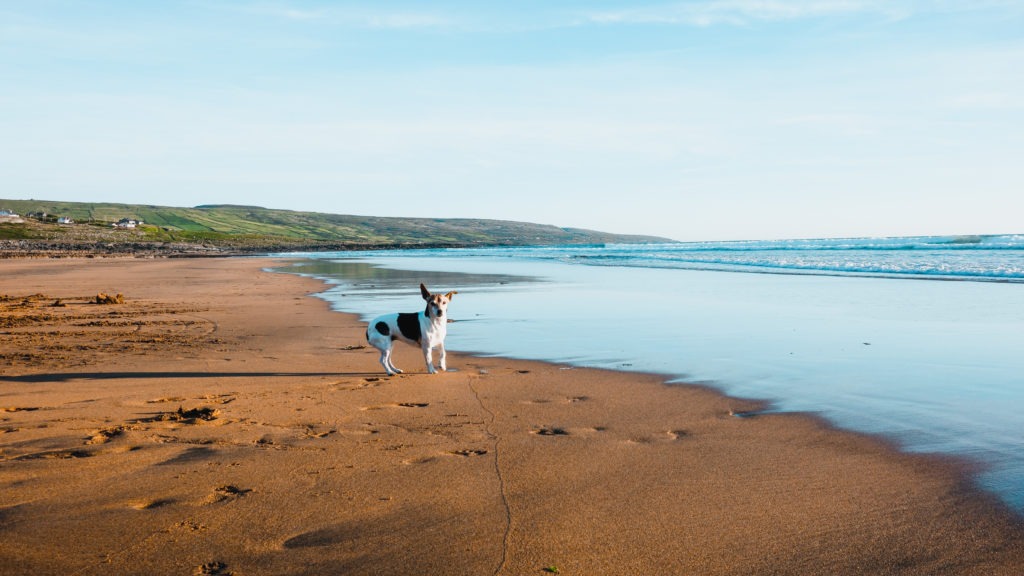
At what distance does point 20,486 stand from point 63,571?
4.66 ft

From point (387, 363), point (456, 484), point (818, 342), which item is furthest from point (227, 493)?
point (818, 342)

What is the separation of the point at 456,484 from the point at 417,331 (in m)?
4.56

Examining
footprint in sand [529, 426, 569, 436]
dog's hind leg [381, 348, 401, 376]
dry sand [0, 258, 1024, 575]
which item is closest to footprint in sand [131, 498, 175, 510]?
dry sand [0, 258, 1024, 575]

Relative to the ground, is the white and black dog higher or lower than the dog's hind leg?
higher

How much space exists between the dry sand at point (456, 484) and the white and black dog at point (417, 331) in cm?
77

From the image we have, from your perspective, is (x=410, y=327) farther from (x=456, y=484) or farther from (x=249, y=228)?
(x=249, y=228)

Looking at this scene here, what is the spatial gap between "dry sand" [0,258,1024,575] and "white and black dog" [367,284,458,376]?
77 centimetres

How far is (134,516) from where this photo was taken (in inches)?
158

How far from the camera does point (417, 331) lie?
9.02 m

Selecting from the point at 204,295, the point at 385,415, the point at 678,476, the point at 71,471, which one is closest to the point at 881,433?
the point at 678,476

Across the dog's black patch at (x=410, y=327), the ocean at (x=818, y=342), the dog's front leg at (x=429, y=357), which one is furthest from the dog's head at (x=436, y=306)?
the ocean at (x=818, y=342)

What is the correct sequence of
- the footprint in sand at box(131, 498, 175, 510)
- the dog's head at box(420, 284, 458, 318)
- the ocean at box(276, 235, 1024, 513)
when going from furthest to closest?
the dog's head at box(420, 284, 458, 318) → the ocean at box(276, 235, 1024, 513) → the footprint in sand at box(131, 498, 175, 510)

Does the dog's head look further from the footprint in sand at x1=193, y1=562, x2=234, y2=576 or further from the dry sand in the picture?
the footprint in sand at x1=193, y1=562, x2=234, y2=576

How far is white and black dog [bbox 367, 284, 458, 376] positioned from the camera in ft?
29.2
